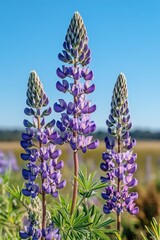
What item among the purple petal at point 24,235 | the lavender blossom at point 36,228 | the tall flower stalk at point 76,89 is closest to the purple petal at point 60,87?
the tall flower stalk at point 76,89

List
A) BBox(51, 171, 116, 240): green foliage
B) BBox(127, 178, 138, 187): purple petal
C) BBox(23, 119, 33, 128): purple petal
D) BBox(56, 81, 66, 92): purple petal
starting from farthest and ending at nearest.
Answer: BBox(127, 178, 138, 187): purple petal < BBox(56, 81, 66, 92): purple petal < BBox(23, 119, 33, 128): purple petal < BBox(51, 171, 116, 240): green foliage

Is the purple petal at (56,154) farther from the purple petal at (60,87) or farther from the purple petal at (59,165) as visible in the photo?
the purple petal at (60,87)

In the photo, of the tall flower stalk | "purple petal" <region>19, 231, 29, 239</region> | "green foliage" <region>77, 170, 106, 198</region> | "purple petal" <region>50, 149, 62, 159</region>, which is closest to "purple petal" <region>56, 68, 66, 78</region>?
the tall flower stalk

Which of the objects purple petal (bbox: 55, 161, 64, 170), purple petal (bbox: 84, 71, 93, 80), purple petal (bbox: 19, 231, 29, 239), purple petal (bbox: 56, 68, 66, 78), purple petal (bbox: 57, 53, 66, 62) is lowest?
purple petal (bbox: 19, 231, 29, 239)

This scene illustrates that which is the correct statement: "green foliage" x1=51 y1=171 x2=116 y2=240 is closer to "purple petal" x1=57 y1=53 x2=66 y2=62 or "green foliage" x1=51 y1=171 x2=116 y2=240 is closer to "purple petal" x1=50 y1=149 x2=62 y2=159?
"purple petal" x1=50 y1=149 x2=62 y2=159

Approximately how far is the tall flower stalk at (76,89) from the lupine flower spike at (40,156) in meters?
0.11

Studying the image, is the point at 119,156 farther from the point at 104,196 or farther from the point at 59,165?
the point at 59,165

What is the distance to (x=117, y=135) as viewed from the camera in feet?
10.9

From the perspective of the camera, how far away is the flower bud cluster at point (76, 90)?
3105mm

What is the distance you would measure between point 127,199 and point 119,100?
0.58 meters

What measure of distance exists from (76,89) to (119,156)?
47 centimetres

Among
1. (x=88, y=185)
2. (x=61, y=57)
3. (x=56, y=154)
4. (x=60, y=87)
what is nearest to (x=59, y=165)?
(x=56, y=154)

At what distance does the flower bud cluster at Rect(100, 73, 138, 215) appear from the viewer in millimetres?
3279

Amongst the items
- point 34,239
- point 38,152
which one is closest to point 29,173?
point 38,152
